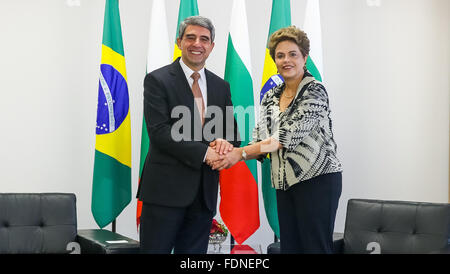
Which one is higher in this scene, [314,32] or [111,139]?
[314,32]

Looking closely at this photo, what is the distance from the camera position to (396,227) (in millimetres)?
3213

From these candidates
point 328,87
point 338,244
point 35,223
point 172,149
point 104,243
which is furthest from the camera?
point 328,87

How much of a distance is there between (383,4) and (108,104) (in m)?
2.39

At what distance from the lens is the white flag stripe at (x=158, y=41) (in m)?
3.97

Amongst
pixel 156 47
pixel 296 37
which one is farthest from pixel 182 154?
pixel 156 47

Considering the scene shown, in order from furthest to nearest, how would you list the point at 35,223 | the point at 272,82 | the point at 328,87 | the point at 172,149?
1. the point at 328,87
2. the point at 272,82
3. the point at 35,223
4. the point at 172,149

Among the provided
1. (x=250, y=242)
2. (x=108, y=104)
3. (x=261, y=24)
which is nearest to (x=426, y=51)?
(x=261, y=24)

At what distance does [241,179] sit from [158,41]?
3.99ft

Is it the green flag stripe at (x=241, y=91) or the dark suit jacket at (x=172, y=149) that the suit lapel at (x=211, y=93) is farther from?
the green flag stripe at (x=241, y=91)

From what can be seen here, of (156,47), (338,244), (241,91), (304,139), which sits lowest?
(338,244)

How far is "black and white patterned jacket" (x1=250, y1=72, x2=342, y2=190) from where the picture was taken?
105 inches

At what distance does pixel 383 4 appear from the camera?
4.41 metres

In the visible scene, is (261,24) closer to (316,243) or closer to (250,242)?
(250,242)

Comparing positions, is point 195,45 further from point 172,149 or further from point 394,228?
point 394,228
